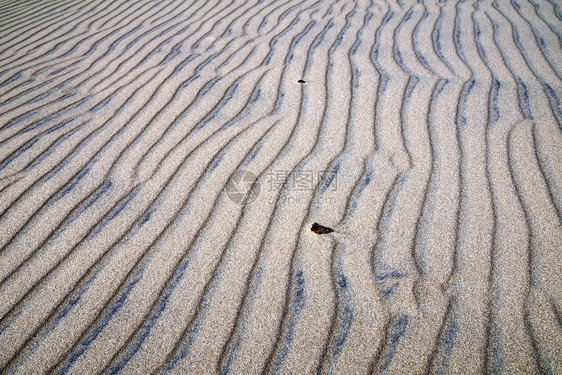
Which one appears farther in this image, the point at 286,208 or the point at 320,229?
the point at 286,208

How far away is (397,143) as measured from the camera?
7.09ft

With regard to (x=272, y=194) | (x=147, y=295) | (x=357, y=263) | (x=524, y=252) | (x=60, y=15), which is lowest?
(x=147, y=295)

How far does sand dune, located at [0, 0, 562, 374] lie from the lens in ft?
4.38

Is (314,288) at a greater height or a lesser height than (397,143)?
lesser

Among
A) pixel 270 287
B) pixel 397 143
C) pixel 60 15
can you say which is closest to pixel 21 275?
pixel 270 287

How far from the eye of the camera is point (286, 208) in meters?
1.82

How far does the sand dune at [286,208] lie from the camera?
1.33m

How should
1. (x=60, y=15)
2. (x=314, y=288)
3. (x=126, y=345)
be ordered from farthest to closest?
1. (x=60, y=15)
2. (x=314, y=288)
3. (x=126, y=345)

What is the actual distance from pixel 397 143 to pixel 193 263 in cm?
132

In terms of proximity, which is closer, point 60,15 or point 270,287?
point 270,287

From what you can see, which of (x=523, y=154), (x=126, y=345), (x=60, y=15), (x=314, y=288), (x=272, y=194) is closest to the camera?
(x=126, y=345)

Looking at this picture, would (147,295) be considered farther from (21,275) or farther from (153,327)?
(21,275)

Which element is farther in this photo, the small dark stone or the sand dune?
the small dark stone

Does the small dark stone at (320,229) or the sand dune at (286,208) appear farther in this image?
the small dark stone at (320,229)
